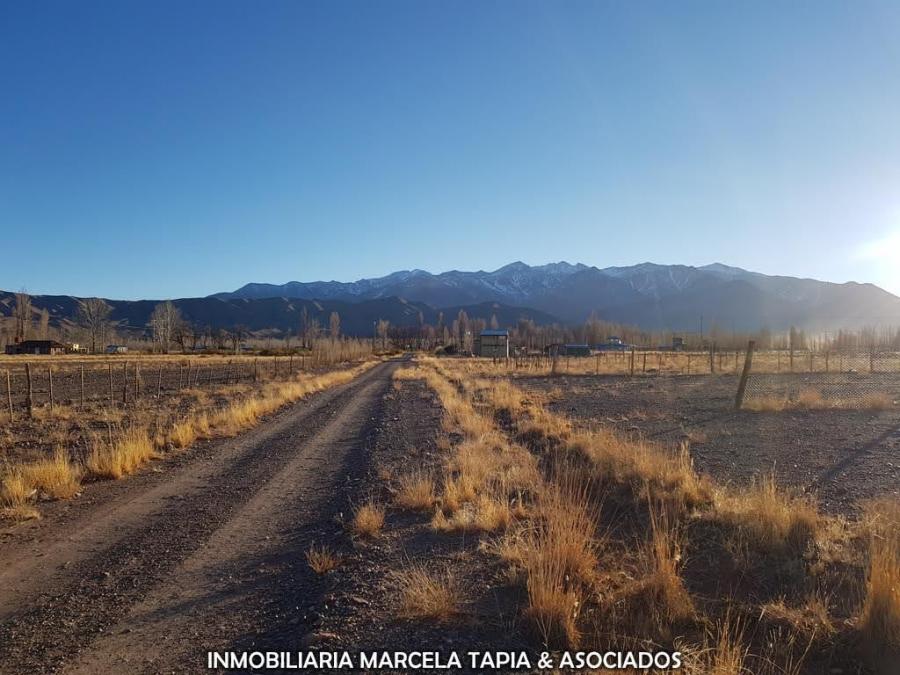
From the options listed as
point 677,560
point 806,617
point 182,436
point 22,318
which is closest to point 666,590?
point 677,560

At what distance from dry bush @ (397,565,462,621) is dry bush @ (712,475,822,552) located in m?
3.06

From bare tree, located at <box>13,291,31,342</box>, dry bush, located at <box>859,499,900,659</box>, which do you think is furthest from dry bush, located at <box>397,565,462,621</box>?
bare tree, located at <box>13,291,31,342</box>

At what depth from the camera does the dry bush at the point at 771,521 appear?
561 cm

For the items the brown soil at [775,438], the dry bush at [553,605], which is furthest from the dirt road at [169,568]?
the brown soil at [775,438]

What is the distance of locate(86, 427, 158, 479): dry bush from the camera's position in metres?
10.0

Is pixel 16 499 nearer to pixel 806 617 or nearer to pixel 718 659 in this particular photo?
pixel 718 659

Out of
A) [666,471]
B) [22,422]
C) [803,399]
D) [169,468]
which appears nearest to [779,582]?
[666,471]

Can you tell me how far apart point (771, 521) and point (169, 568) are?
6.12m

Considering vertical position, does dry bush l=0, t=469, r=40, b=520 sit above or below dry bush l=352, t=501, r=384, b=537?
below

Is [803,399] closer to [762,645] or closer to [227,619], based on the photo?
[762,645]

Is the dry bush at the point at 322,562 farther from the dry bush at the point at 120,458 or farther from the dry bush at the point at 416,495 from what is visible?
the dry bush at the point at 120,458

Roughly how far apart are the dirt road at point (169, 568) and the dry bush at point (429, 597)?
2.47 feet

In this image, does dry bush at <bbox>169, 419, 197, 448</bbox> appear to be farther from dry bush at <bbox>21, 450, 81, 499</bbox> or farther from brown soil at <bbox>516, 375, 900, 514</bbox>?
brown soil at <bbox>516, 375, 900, 514</bbox>

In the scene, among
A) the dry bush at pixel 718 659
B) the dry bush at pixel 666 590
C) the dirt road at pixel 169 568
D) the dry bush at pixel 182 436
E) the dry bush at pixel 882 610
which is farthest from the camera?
the dry bush at pixel 182 436
